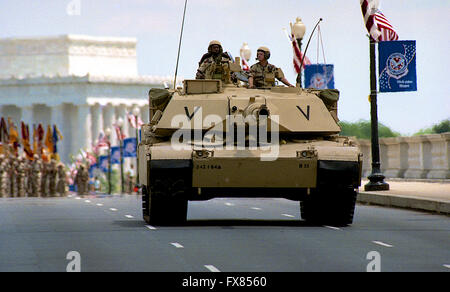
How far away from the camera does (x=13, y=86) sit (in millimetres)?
182000

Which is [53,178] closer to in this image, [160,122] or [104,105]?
[160,122]

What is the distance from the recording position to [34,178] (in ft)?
244

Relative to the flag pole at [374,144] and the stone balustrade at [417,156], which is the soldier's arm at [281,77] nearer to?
the flag pole at [374,144]

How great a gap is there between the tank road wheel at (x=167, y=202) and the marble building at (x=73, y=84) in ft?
490

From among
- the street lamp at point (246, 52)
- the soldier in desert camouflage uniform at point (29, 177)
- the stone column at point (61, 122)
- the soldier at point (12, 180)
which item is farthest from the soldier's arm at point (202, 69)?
the stone column at point (61, 122)

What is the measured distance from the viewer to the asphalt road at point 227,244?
16.3 metres

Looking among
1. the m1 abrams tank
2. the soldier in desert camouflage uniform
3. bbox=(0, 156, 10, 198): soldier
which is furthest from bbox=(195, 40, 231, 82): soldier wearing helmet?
the soldier in desert camouflage uniform

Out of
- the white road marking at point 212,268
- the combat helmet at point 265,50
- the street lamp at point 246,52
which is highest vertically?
the street lamp at point 246,52

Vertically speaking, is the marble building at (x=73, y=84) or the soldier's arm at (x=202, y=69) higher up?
the marble building at (x=73, y=84)

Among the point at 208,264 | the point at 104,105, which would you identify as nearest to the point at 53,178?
the point at 208,264

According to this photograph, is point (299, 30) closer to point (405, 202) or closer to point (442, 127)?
point (405, 202)

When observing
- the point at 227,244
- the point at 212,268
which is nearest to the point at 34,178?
the point at 227,244

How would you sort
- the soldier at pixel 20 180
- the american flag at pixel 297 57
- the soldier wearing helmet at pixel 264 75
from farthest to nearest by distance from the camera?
the soldier at pixel 20 180
the american flag at pixel 297 57
the soldier wearing helmet at pixel 264 75
